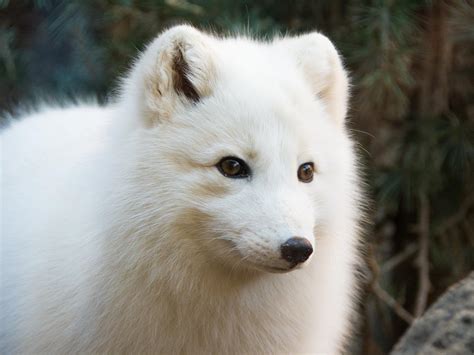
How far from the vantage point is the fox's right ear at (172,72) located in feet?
7.17

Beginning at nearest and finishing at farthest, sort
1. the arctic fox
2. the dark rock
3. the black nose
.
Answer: the black nose
the arctic fox
the dark rock

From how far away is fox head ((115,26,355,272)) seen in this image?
79.0 inches

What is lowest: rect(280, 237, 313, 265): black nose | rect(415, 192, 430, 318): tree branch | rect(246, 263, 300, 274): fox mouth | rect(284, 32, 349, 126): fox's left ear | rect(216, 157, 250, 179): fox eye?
rect(415, 192, 430, 318): tree branch

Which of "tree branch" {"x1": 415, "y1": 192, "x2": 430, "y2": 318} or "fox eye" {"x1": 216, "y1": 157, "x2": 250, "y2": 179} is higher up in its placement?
"fox eye" {"x1": 216, "y1": 157, "x2": 250, "y2": 179}

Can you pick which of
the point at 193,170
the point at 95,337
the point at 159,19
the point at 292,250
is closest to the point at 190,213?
the point at 193,170

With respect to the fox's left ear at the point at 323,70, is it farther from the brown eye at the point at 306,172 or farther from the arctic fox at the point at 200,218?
the brown eye at the point at 306,172

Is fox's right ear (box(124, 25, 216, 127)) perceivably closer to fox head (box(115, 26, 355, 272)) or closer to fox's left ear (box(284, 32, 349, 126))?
fox head (box(115, 26, 355, 272))

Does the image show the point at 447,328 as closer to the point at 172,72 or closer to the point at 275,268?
the point at 275,268

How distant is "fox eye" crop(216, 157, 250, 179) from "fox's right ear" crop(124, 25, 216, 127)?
249 mm

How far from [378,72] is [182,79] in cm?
137

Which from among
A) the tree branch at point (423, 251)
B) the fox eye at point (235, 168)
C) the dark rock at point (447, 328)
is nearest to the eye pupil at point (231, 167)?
the fox eye at point (235, 168)

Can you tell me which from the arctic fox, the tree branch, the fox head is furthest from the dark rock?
the tree branch

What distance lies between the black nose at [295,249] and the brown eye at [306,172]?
29 cm

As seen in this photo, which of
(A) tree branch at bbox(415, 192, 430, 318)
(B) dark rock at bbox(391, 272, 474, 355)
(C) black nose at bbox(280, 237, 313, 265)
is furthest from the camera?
(A) tree branch at bbox(415, 192, 430, 318)
